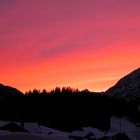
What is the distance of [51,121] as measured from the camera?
99.6 meters

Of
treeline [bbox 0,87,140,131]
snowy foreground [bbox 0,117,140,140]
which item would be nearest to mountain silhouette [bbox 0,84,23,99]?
treeline [bbox 0,87,140,131]

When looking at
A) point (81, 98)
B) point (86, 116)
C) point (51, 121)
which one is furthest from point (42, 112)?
point (81, 98)

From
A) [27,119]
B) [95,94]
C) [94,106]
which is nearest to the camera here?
[27,119]

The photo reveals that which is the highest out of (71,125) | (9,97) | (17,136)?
(9,97)

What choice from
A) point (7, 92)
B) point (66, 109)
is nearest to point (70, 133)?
point (66, 109)

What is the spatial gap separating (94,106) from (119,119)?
8562 millimetres

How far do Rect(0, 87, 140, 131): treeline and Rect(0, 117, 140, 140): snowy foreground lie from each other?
10.4ft

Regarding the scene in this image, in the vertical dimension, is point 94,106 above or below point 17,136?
→ above

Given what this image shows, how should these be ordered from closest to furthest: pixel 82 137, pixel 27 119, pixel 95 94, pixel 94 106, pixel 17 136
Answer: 1. pixel 17 136
2. pixel 82 137
3. pixel 27 119
4. pixel 94 106
5. pixel 95 94

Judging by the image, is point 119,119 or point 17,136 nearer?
point 17,136

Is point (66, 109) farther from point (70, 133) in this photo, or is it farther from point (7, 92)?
point (70, 133)

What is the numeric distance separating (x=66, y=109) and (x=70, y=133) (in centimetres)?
2260

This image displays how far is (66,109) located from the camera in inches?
4264

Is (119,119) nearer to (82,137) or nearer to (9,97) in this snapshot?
(9,97)
